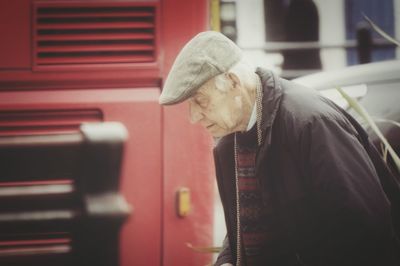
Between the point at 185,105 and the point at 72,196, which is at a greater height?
the point at 185,105

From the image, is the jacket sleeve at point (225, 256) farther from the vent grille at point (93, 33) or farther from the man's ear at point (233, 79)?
the vent grille at point (93, 33)

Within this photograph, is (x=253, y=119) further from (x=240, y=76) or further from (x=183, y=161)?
(x=183, y=161)

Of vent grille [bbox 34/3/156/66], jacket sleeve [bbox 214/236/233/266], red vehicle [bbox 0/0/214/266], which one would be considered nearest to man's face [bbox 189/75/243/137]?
red vehicle [bbox 0/0/214/266]

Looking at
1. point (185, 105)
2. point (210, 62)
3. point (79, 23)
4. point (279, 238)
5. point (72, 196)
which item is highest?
point (79, 23)

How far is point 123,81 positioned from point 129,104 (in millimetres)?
81

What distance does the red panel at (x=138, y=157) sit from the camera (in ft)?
5.69

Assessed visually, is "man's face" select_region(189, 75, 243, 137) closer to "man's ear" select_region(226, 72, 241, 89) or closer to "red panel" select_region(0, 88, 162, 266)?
"man's ear" select_region(226, 72, 241, 89)

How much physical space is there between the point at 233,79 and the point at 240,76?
0.9 inches

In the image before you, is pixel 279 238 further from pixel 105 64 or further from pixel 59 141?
pixel 59 141

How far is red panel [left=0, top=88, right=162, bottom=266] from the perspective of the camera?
1.74m

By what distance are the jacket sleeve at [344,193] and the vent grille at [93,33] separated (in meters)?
0.62

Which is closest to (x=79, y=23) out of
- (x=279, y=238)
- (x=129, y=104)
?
(x=129, y=104)

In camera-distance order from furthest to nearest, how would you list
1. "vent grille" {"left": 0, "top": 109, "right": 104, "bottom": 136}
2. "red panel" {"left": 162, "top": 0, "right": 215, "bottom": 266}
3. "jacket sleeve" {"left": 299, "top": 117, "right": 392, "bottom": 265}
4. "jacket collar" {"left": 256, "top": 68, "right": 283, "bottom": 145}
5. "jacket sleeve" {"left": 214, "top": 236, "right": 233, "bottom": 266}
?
"jacket sleeve" {"left": 214, "top": 236, "right": 233, "bottom": 266}, "red panel" {"left": 162, "top": 0, "right": 215, "bottom": 266}, "vent grille" {"left": 0, "top": 109, "right": 104, "bottom": 136}, "jacket collar" {"left": 256, "top": 68, "right": 283, "bottom": 145}, "jacket sleeve" {"left": 299, "top": 117, "right": 392, "bottom": 265}

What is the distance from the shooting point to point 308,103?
1565mm
